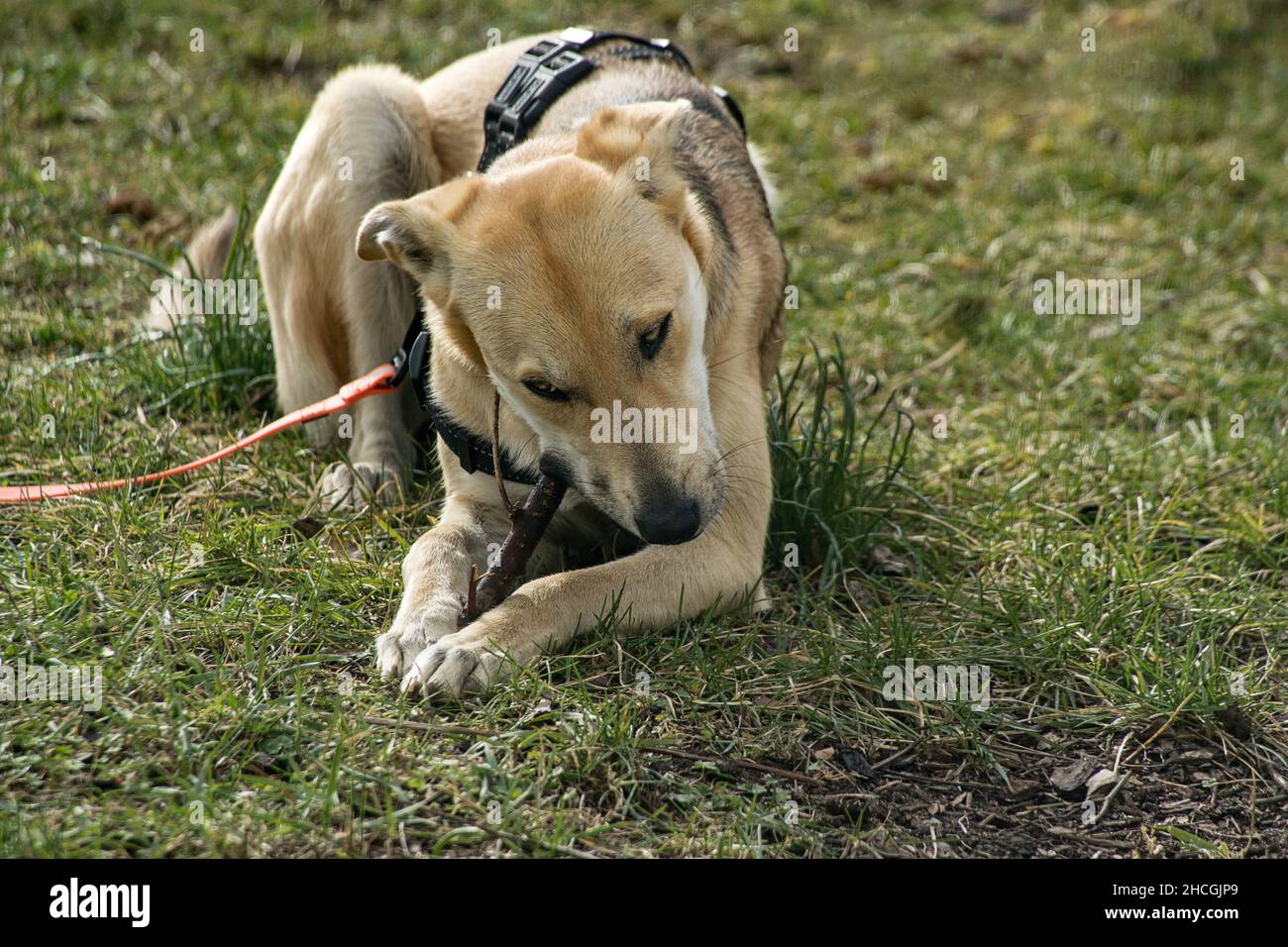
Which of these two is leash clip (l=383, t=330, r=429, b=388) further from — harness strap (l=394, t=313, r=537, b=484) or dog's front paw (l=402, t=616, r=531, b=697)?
dog's front paw (l=402, t=616, r=531, b=697)

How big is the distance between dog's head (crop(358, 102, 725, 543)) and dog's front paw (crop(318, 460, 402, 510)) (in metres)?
0.78

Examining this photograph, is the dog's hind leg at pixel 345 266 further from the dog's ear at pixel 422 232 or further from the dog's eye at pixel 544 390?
the dog's eye at pixel 544 390

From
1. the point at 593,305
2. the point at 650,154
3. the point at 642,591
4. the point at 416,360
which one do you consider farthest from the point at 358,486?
the point at 650,154

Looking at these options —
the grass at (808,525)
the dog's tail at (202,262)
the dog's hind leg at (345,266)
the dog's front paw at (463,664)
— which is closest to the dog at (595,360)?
the dog's front paw at (463,664)

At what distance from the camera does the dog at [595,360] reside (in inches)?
121

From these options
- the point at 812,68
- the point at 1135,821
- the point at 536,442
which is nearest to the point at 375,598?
the point at 536,442

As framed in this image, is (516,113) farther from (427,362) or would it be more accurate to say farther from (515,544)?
(515,544)

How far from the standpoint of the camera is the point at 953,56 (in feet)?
25.3

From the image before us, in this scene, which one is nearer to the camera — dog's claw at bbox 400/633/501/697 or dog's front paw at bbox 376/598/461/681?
dog's claw at bbox 400/633/501/697

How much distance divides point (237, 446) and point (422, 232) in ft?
3.47

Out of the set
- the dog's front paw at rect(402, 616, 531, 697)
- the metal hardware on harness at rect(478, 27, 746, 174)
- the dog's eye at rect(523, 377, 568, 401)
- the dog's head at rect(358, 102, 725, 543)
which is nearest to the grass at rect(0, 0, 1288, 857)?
the dog's front paw at rect(402, 616, 531, 697)

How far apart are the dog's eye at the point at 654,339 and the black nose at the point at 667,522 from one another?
377mm

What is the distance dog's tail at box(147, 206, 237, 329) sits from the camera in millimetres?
4746

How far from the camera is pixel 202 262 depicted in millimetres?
4840
